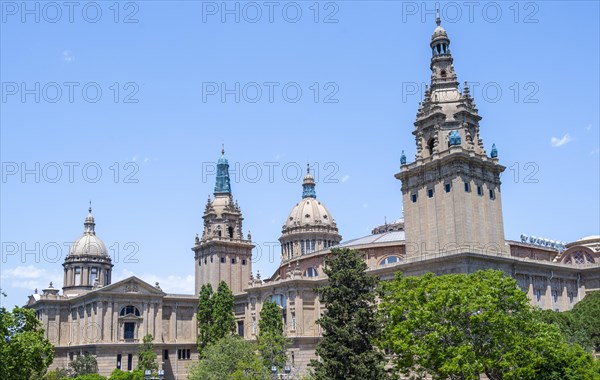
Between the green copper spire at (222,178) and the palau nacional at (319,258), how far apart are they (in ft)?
0.68

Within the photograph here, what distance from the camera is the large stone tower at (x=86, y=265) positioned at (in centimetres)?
13075

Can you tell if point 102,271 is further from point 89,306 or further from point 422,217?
point 422,217

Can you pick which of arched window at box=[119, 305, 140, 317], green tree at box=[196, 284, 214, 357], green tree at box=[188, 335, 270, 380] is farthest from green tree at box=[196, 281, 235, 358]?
green tree at box=[188, 335, 270, 380]

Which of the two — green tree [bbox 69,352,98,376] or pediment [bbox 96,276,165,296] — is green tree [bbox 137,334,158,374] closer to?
green tree [bbox 69,352,98,376]

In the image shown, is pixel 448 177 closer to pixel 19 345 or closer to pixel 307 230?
pixel 19 345

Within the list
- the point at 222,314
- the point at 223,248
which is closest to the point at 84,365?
the point at 222,314

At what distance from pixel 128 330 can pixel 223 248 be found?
961 inches

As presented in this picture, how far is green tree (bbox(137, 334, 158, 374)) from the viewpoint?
9712 centimetres

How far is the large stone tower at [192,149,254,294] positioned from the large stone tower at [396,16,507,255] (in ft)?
158

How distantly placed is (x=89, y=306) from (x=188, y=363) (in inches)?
776

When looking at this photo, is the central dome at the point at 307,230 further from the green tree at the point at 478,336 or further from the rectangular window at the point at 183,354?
the green tree at the point at 478,336

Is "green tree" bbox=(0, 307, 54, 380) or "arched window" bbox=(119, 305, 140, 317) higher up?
"arched window" bbox=(119, 305, 140, 317)

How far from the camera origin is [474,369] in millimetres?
49531

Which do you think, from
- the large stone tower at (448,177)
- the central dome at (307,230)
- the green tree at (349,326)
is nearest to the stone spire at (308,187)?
the central dome at (307,230)
